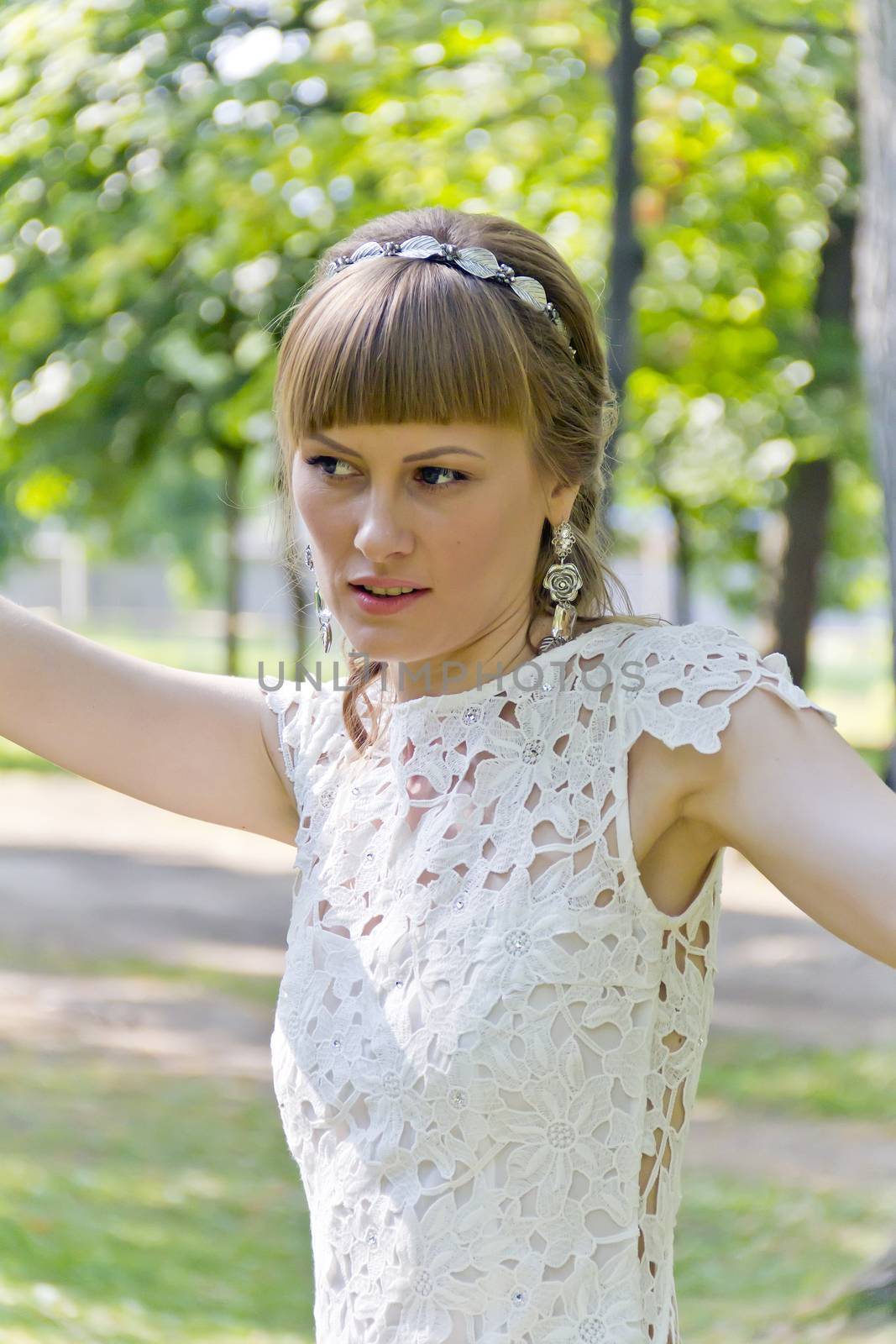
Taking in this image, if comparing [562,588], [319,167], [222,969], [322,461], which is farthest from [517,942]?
[222,969]

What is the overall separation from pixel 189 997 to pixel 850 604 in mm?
23426

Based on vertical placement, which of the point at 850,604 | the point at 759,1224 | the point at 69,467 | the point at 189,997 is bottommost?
the point at 850,604

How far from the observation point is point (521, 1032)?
1.44m

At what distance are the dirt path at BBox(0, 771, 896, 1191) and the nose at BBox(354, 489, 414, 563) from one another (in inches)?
170

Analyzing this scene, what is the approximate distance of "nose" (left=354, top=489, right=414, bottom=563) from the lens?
1498mm

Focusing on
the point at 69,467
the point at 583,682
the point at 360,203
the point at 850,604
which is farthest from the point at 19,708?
the point at 850,604

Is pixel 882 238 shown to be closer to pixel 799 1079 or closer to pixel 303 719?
pixel 303 719

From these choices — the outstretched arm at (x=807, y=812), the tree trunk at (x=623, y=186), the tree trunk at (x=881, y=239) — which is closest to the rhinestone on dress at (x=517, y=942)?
the outstretched arm at (x=807, y=812)

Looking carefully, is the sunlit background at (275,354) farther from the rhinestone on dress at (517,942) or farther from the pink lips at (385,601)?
the rhinestone on dress at (517,942)

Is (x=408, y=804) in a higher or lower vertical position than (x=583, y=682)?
lower

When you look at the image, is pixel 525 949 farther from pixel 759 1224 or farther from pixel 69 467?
pixel 69 467

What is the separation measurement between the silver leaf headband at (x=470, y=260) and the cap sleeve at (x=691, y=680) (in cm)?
36

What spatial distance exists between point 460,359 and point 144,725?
1.96ft

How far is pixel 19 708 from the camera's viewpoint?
1777mm
